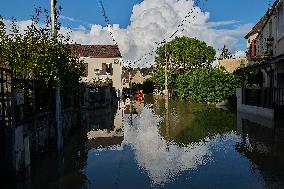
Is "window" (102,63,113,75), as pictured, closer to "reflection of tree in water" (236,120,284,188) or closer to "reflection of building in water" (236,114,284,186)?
"reflection of building in water" (236,114,284,186)

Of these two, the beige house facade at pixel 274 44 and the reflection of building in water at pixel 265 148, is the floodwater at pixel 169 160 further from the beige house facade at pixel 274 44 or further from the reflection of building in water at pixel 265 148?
the beige house facade at pixel 274 44

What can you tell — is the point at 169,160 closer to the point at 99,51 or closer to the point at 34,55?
the point at 34,55

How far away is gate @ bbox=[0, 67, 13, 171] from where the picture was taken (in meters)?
9.73

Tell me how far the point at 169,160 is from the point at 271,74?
43.4ft

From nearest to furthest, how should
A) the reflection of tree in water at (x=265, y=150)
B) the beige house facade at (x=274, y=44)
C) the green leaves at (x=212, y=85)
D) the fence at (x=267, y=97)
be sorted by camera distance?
the reflection of tree in water at (x=265, y=150)
the fence at (x=267, y=97)
the beige house facade at (x=274, y=44)
the green leaves at (x=212, y=85)

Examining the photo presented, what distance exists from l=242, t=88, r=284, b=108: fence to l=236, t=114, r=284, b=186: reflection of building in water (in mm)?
1856

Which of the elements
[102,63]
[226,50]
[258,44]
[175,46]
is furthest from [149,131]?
[226,50]

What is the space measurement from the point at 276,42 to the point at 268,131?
35.8 feet

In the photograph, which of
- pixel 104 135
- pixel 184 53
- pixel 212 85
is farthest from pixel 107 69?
pixel 104 135

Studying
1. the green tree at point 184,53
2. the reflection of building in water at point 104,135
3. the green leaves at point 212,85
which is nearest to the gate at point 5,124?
the reflection of building in water at point 104,135

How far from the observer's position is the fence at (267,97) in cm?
2178

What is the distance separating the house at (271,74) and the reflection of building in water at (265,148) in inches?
75.0

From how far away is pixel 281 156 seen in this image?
1162cm

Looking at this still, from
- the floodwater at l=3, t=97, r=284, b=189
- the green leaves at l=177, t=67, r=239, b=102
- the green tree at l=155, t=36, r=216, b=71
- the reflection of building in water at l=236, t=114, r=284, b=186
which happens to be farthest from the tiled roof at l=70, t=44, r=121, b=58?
the floodwater at l=3, t=97, r=284, b=189
